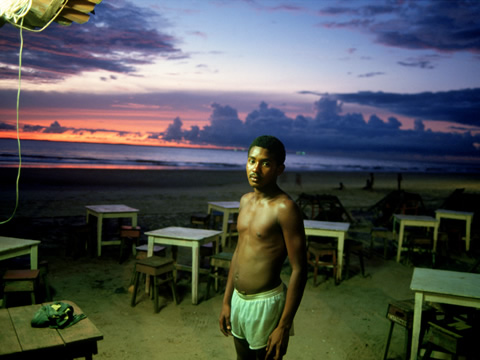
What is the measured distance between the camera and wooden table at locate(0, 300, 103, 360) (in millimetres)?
2848

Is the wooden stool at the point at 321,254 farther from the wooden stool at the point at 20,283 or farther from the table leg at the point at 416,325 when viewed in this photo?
the wooden stool at the point at 20,283

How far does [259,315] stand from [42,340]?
66.4 inches

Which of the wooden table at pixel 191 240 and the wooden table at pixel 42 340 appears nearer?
the wooden table at pixel 42 340

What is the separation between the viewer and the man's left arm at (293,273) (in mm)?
2666

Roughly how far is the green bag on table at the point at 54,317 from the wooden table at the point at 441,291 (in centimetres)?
325

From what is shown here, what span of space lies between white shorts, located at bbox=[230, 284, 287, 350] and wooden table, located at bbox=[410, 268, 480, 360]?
5.91 ft

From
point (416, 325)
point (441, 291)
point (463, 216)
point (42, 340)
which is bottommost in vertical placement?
point (416, 325)

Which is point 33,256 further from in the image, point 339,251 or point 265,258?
point 339,251

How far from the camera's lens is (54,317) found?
3.20 m

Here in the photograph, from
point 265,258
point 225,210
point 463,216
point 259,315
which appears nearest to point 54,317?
point 259,315

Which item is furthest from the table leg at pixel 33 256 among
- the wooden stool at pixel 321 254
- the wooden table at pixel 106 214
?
the wooden stool at pixel 321 254

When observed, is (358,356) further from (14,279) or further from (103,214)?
(103,214)

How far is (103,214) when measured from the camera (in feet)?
27.0

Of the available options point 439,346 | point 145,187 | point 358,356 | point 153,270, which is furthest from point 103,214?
point 145,187
